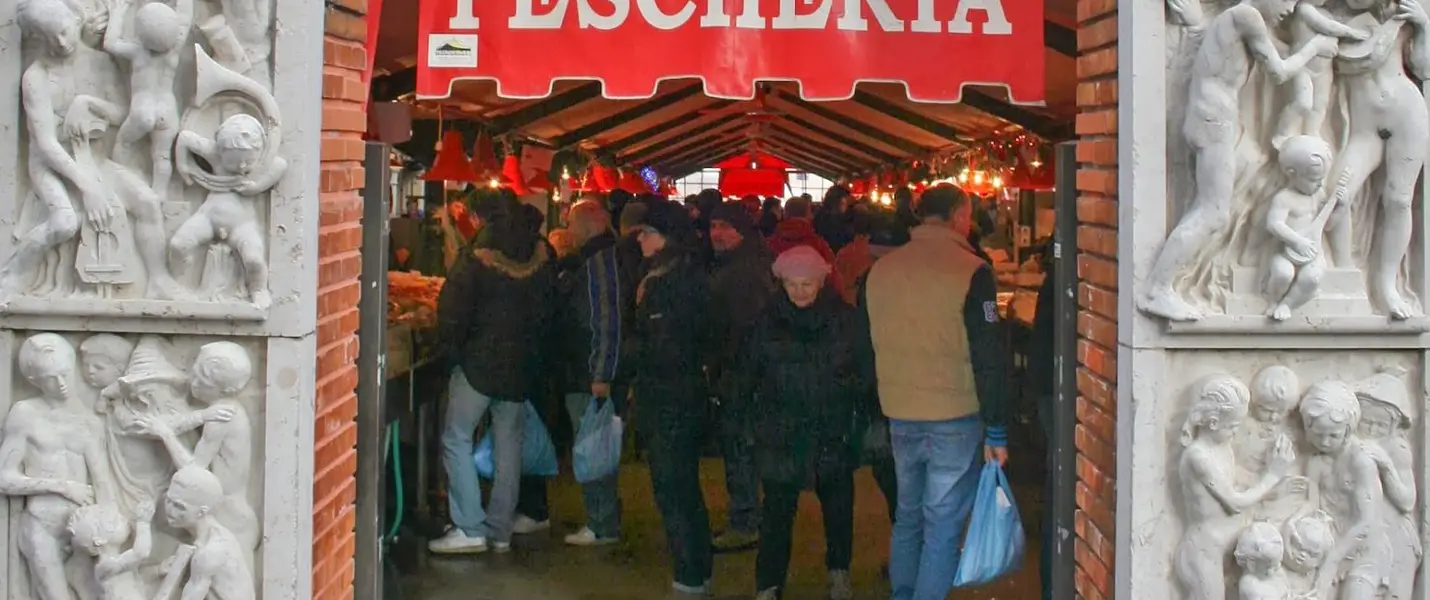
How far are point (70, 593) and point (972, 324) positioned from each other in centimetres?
343

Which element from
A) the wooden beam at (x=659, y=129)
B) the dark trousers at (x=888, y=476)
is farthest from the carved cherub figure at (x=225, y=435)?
the wooden beam at (x=659, y=129)

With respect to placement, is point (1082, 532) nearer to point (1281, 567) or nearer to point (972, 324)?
point (1281, 567)

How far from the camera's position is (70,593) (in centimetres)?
397

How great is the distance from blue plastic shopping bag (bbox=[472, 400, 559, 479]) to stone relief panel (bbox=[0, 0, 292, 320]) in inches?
120

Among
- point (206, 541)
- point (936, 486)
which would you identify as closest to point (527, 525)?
point (936, 486)

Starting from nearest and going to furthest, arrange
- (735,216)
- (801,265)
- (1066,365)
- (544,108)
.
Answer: (1066,365) < (801,265) < (735,216) < (544,108)

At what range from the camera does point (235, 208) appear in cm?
386

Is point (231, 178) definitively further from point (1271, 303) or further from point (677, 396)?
point (1271, 303)

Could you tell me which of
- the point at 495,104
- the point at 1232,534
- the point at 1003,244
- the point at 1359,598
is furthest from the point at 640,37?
the point at 1003,244

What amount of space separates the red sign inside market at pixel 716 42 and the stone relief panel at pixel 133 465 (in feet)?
4.34

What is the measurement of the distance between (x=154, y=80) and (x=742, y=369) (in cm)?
293

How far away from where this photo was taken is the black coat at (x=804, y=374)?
223 inches

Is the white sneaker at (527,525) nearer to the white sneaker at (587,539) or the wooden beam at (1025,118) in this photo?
the white sneaker at (587,539)

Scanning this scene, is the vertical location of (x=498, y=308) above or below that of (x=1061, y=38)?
below
